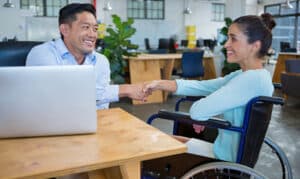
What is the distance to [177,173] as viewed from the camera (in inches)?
64.8

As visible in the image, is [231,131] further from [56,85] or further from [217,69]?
[217,69]

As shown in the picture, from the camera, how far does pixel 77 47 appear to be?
1885mm

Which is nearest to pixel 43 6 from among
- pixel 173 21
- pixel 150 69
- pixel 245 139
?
pixel 173 21

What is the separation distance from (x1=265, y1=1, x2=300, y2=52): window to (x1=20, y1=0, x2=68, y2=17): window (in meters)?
8.21

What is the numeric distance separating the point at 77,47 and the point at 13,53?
1.68 ft

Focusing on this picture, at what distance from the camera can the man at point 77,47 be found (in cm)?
184

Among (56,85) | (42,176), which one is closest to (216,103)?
(56,85)

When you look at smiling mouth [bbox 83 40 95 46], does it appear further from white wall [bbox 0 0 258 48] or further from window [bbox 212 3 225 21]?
window [bbox 212 3 225 21]

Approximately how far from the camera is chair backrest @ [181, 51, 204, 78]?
6285 mm

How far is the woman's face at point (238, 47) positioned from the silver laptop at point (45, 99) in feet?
2.59

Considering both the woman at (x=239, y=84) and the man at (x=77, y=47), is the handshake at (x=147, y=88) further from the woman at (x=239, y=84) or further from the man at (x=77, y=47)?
the woman at (x=239, y=84)

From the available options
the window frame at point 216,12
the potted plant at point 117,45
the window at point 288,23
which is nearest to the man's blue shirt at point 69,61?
the potted plant at point 117,45

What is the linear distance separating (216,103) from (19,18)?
8.85m

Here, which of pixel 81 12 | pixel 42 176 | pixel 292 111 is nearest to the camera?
pixel 42 176
